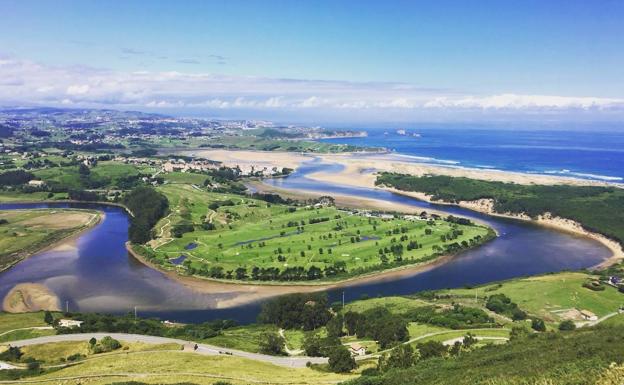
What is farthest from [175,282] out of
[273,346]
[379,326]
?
[379,326]

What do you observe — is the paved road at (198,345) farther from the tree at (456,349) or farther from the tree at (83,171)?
the tree at (83,171)

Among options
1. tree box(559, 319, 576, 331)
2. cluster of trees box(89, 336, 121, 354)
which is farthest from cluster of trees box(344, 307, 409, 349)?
cluster of trees box(89, 336, 121, 354)

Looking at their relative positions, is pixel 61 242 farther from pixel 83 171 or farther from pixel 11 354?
pixel 83 171

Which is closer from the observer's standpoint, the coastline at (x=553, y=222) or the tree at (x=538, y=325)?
the tree at (x=538, y=325)

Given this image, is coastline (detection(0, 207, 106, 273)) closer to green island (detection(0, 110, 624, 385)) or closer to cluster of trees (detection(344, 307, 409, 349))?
green island (detection(0, 110, 624, 385))

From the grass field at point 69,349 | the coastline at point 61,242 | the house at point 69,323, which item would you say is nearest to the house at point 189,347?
the grass field at point 69,349

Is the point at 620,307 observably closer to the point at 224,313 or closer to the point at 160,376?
the point at 224,313
